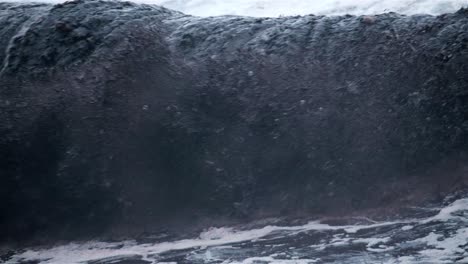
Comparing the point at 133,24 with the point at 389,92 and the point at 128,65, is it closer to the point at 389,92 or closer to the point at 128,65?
the point at 128,65

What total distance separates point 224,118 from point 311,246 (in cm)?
120

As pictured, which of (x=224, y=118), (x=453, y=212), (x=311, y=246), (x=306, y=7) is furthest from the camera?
(x=306, y=7)

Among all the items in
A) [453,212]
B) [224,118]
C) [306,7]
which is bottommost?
[453,212]

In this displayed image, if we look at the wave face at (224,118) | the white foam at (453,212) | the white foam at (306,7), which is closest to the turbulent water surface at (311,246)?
the white foam at (453,212)

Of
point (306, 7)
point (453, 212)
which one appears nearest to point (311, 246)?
point (453, 212)

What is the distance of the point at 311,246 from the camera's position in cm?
404

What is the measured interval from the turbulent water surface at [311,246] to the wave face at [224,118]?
189mm

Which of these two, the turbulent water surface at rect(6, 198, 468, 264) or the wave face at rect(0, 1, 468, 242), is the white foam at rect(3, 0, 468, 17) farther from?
the turbulent water surface at rect(6, 198, 468, 264)

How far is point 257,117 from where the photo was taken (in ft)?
15.0

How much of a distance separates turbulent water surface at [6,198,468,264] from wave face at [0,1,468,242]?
0.62ft

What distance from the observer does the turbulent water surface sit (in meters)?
3.71

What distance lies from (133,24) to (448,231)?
291 centimetres

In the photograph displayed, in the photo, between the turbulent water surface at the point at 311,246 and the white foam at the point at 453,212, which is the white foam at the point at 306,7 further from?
the turbulent water surface at the point at 311,246

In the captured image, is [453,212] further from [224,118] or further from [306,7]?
[306,7]
